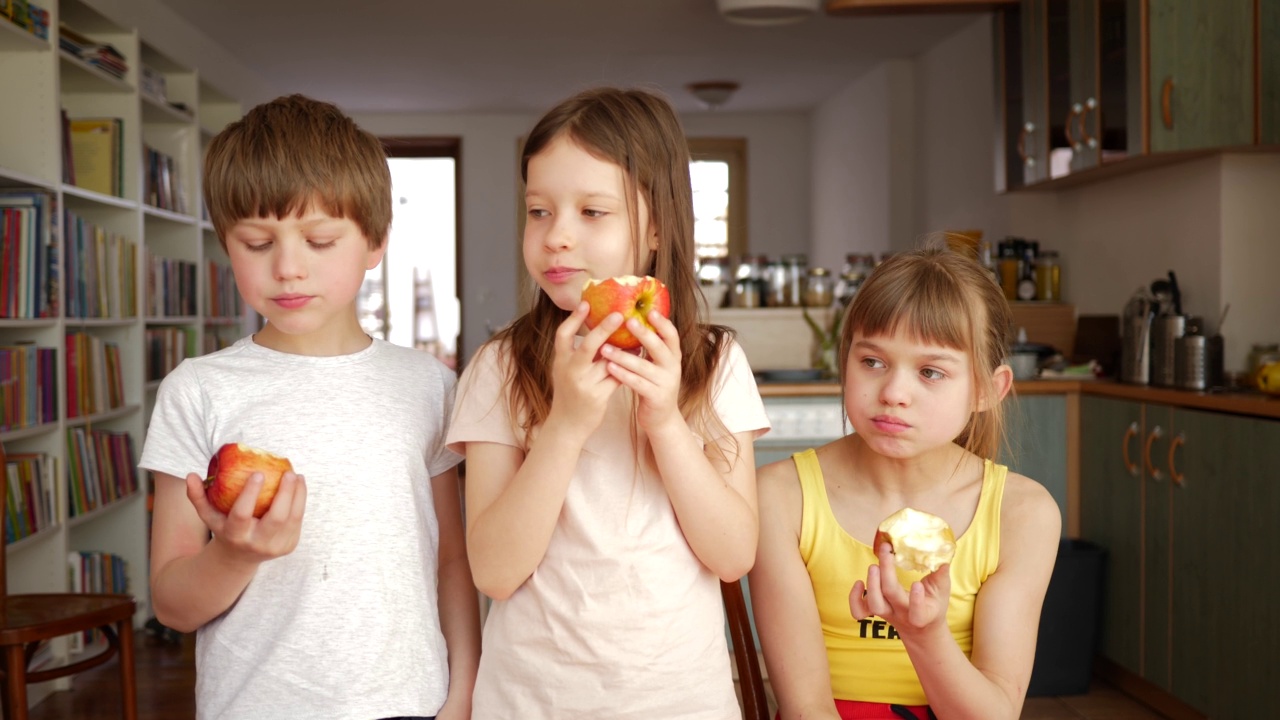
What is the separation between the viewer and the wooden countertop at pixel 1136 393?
8.43 ft

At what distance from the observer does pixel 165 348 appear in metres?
4.75

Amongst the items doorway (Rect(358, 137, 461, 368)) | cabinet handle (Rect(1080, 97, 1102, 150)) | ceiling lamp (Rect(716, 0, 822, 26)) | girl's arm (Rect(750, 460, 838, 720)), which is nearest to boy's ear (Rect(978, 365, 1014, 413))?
girl's arm (Rect(750, 460, 838, 720))

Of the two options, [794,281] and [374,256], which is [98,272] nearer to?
[794,281]

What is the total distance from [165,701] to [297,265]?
2.72 metres

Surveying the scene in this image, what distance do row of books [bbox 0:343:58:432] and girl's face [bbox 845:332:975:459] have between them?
112 inches

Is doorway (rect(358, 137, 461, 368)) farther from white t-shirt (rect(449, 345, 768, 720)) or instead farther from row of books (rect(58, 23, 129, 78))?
white t-shirt (rect(449, 345, 768, 720))

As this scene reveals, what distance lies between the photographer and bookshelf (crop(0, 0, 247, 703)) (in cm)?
343

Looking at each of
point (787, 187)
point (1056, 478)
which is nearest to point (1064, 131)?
point (1056, 478)

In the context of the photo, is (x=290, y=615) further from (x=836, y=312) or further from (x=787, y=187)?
(x=787, y=187)

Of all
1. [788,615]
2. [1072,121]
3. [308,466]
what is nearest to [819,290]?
[1072,121]

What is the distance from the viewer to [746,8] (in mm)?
4789

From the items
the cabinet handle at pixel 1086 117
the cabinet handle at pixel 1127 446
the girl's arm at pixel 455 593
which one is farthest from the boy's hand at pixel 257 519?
the cabinet handle at pixel 1086 117

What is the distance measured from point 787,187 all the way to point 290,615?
322 inches

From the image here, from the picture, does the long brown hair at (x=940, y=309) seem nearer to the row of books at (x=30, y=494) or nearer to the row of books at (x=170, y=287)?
the row of books at (x=30, y=494)
